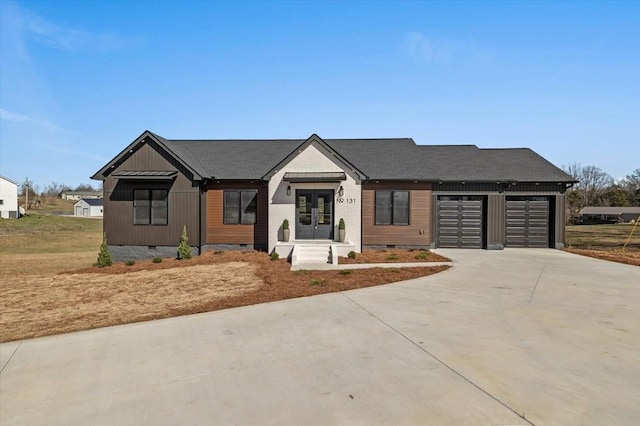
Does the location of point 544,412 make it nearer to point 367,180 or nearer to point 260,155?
point 367,180

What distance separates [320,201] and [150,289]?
28.4ft

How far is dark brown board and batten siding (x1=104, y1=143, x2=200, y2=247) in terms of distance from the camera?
708 inches

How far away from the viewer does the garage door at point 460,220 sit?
766 inches

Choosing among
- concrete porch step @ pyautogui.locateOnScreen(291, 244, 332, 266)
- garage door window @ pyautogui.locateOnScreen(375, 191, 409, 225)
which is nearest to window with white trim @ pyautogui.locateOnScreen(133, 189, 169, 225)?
concrete porch step @ pyautogui.locateOnScreen(291, 244, 332, 266)

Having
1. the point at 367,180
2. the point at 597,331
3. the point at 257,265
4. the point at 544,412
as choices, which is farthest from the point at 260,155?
the point at 544,412

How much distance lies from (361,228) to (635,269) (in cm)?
1040

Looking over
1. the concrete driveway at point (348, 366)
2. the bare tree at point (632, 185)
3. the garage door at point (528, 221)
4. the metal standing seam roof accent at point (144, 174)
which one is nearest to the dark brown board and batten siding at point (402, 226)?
the garage door at point (528, 221)

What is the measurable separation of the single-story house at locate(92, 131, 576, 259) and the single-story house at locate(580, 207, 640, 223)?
180 feet

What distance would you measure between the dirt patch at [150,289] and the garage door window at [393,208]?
18.0 ft

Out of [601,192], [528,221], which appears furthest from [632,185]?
[528,221]

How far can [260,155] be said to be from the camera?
69.1 ft

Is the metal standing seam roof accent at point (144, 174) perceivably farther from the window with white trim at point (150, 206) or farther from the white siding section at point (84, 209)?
the white siding section at point (84, 209)

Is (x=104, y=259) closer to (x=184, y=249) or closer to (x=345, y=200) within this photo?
(x=184, y=249)

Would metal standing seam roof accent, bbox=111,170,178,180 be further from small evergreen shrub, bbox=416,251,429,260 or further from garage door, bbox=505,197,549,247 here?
garage door, bbox=505,197,549,247
